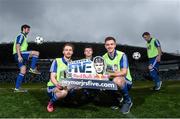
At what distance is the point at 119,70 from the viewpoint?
9867 millimetres

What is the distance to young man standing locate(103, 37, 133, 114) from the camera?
9555 millimetres

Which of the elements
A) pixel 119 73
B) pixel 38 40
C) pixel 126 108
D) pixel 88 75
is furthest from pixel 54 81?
pixel 38 40

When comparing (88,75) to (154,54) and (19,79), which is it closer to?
(19,79)

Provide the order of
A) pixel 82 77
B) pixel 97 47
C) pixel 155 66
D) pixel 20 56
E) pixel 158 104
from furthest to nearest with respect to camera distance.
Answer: pixel 97 47 < pixel 155 66 < pixel 20 56 < pixel 158 104 < pixel 82 77

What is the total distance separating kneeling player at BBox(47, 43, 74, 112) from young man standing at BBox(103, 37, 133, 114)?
3.01 ft

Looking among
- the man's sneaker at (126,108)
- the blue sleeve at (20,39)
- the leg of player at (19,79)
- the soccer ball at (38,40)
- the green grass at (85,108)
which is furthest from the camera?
the soccer ball at (38,40)

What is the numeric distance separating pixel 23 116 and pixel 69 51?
1.83 metres

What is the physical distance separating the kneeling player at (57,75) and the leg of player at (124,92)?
3.93ft

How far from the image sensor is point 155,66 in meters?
15.7

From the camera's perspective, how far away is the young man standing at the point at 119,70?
9555 millimetres

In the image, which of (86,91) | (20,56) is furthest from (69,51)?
(20,56)

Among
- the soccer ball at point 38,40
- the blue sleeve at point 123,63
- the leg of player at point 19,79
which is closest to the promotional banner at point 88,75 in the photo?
the blue sleeve at point 123,63

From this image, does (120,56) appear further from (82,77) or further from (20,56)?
(20,56)

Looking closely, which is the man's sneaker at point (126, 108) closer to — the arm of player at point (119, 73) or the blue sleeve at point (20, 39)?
the arm of player at point (119, 73)
